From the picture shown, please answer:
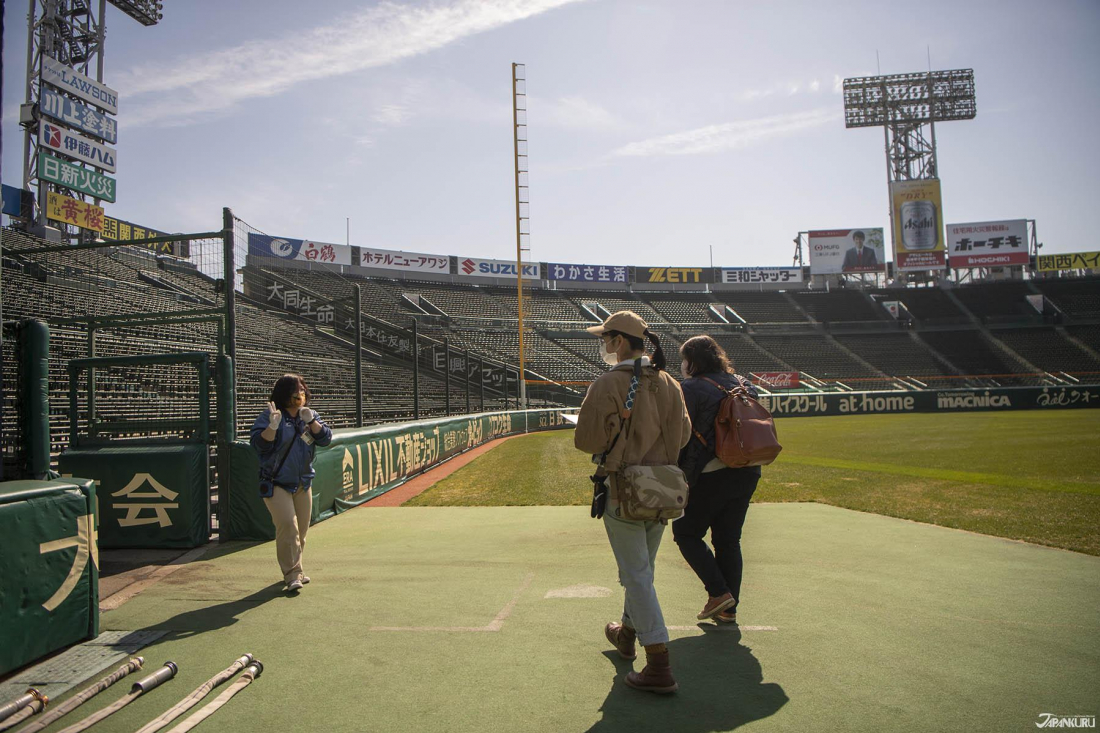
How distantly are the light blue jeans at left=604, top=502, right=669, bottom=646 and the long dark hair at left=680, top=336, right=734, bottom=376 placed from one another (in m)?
1.21

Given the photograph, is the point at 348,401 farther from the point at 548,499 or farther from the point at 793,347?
the point at 793,347

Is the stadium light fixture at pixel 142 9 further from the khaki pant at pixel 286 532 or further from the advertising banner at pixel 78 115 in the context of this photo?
the khaki pant at pixel 286 532

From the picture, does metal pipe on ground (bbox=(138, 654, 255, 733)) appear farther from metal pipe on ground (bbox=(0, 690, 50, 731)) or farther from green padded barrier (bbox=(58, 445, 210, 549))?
green padded barrier (bbox=(58, 445, 210, 549))

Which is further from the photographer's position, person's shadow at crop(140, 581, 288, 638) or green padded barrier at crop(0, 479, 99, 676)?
person's shadow at crop(140, 581, 288, 638)

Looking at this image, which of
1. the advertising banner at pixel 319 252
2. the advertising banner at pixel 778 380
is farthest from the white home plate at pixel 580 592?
the advertising banner at pixel 319 252

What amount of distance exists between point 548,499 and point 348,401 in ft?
27.6

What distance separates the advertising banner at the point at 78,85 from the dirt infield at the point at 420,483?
19949mm

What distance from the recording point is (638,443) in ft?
11.2

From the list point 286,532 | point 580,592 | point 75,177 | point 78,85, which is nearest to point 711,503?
point 580,592

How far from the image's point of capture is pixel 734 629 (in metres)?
4.17

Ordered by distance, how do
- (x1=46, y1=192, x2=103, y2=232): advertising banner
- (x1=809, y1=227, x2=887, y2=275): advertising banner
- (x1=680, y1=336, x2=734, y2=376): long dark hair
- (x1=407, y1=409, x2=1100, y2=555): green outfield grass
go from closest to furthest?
(x1=680, y1=336, x2=734, y2=376): long dark hair
(x1=407, y1=409, x2=1100, y2=555): green outfield grass
(x1=46, y1=192, x2=103, y2=232): advertising banner
(x1=809, y1=227, x2=887, y2=275): advertising banner

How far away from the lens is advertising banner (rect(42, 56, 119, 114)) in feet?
77.6

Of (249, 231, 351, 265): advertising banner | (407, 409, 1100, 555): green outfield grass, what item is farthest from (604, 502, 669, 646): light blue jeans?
(249, 231, 351, 265): advertising banner

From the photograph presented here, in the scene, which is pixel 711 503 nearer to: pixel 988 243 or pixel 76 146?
pixel 76 146
